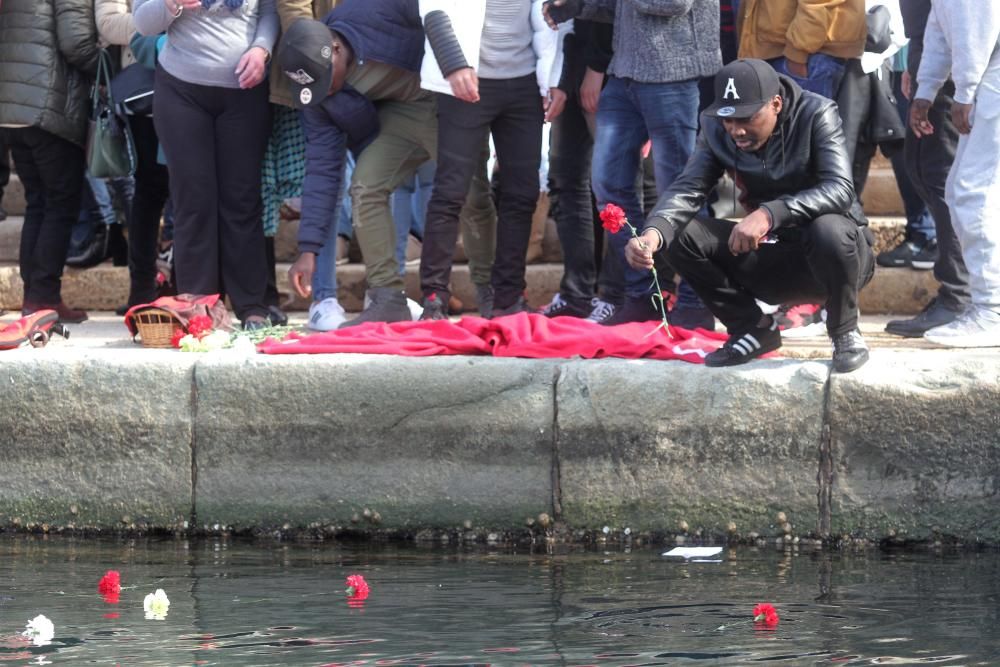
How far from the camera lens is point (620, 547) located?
18.8 feet

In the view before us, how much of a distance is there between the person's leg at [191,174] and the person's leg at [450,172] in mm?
820

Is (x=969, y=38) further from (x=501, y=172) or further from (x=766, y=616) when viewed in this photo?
(x=766, y=616)

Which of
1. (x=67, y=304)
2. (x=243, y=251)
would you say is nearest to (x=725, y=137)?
(x=243, y=251)

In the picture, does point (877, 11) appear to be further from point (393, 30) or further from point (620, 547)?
point (620, 547)

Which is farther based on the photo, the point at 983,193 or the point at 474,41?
the point at 474,41

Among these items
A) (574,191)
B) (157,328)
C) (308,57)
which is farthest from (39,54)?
(574,191)

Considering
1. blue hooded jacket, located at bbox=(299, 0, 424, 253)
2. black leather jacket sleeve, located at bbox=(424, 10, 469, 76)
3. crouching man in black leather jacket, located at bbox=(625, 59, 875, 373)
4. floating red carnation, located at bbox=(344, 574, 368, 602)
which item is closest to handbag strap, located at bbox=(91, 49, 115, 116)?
blue hooded jacket, located at bbox=(299, 0, 424, 253)

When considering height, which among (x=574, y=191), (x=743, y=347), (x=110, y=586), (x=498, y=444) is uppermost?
(x=574, y=191)

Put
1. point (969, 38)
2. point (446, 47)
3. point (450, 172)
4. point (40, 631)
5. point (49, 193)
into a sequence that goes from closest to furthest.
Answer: point (40, 631) < point (969, 38) < point (446, 47) < point (450, 172) < point (49, 193)

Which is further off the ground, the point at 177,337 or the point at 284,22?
the point at 284,22

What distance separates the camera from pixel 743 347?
573cm

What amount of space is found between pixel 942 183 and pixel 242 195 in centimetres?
281

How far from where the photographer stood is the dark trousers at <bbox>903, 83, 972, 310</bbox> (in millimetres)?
6652

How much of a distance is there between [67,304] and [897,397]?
4.40 m
